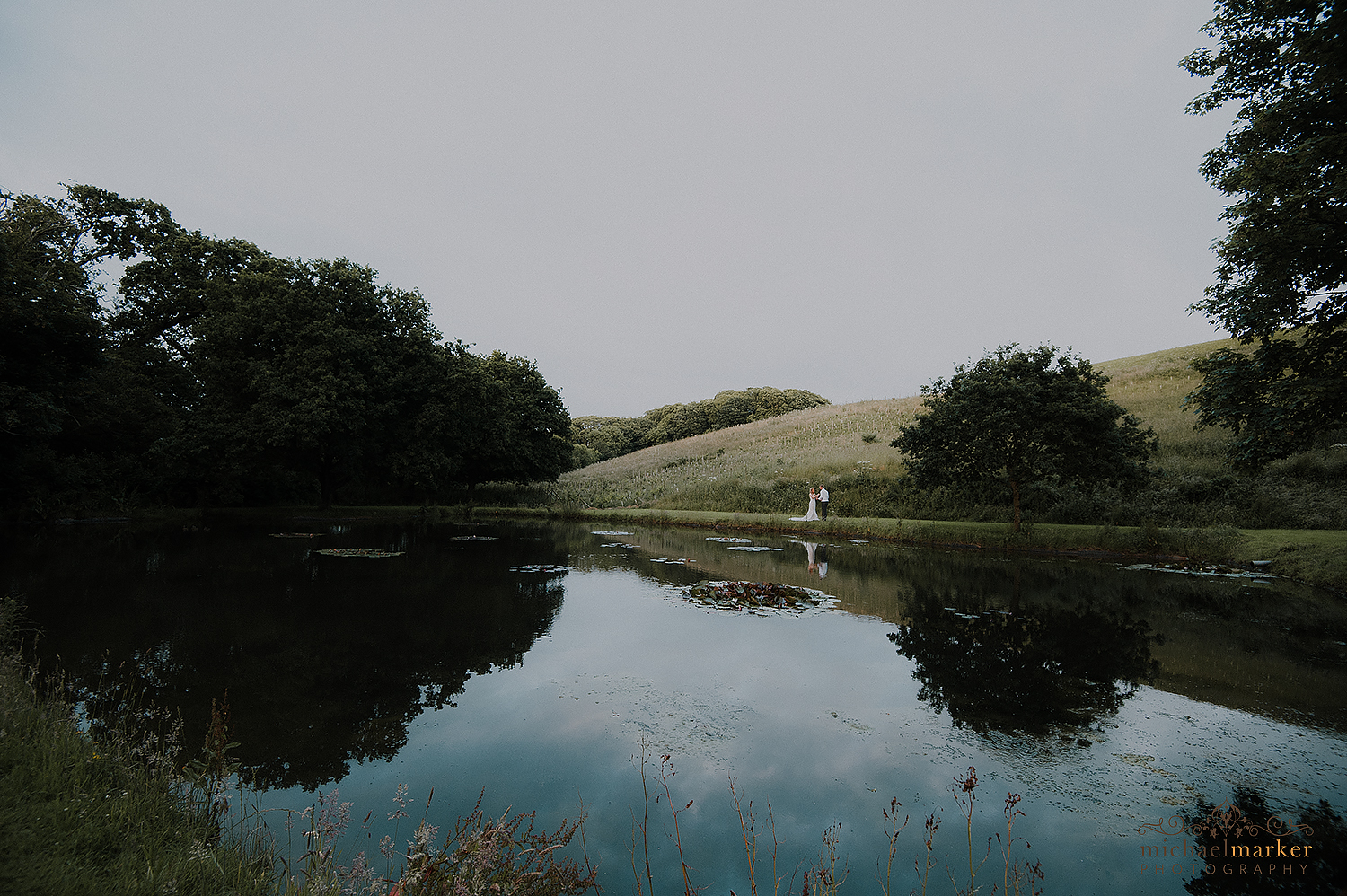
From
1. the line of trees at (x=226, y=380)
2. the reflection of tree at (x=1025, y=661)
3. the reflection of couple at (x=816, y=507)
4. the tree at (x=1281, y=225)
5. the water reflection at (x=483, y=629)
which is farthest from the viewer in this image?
the reflection of couple at (x=816, y=507)

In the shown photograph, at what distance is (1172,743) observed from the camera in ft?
18.0

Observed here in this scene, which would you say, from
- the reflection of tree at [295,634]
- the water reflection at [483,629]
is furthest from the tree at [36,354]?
the reflection of tree at [295,634]

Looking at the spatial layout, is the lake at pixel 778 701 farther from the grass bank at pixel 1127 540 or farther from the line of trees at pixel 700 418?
the line of trees at pixel 700 418

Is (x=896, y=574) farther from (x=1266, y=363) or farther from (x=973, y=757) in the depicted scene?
(x=973, y=757)

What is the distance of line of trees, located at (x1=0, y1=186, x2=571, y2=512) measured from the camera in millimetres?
23391

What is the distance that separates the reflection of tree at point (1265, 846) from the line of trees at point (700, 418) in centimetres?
9473

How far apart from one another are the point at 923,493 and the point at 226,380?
32.2 metres

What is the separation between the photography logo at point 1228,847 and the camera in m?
3.75

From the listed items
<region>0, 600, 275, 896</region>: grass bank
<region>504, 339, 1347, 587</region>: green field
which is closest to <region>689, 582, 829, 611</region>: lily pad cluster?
<region>0, 600, 275, 896</region>: grass bank

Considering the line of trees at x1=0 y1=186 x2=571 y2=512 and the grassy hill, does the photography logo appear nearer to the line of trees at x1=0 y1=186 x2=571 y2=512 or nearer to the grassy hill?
the grassy hill

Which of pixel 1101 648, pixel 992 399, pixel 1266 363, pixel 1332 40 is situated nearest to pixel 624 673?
pixel 1101 648

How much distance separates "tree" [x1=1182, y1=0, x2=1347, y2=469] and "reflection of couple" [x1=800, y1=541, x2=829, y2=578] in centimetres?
818

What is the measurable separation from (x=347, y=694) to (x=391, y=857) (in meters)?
3.37

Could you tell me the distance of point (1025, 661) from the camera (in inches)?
312
